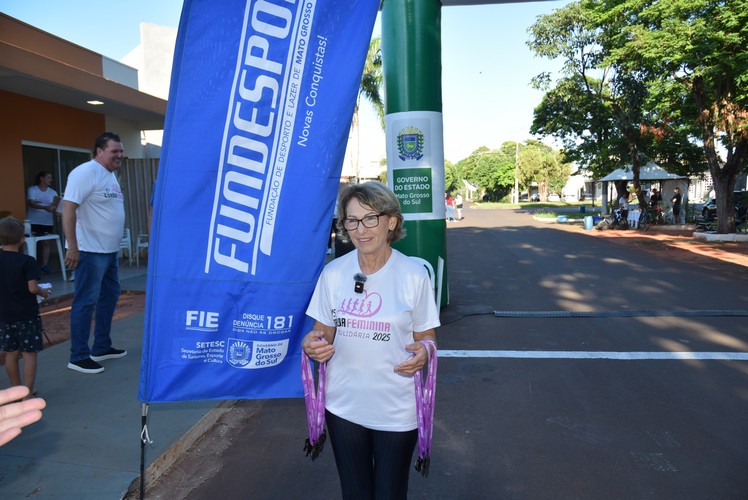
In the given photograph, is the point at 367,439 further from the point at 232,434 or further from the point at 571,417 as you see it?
the point at 571,417

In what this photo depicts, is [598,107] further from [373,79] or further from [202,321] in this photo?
[202,321]

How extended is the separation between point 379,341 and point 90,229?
3.74 meters

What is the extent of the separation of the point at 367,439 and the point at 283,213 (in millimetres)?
1144

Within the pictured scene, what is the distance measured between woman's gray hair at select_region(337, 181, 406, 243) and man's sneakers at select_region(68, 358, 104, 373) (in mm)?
3826

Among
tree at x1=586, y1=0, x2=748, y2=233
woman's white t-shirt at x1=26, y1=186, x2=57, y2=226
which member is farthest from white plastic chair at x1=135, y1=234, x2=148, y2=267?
tree at x1=586, y1=0, x2=748, y2=233

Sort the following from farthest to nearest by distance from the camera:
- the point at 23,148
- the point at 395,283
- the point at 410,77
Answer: the point at 23,148, the point at 410,77, the point at 395,283

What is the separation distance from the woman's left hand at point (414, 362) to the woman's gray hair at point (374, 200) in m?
0.53

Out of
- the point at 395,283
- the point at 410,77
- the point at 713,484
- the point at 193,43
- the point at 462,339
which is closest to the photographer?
the point at 395,283

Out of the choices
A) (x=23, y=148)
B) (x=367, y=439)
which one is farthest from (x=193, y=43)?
(x=23, y=148)

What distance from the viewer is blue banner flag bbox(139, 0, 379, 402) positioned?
269cm

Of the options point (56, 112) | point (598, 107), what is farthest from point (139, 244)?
point (598, 107)

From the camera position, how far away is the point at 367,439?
2426 mm

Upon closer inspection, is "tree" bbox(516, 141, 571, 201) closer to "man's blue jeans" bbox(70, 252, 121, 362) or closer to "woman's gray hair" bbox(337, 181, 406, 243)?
"man's blue jeans" bbox(70, 252, 121, 362)

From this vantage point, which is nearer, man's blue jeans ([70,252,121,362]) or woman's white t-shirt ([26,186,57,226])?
man's blue jeans ([70,252,121,362])
